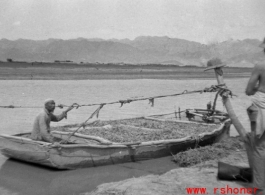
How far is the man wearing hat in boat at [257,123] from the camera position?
4.22 metres

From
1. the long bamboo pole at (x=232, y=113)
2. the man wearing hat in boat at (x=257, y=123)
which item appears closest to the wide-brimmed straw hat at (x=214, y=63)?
the long bamboo pole at (x=232, y=113)

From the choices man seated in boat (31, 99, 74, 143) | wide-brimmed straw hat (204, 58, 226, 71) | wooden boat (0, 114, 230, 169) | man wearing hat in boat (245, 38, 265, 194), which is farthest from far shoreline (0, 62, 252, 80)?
man wearing hat in boat (245, 38, 265, 194)

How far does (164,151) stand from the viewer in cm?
823

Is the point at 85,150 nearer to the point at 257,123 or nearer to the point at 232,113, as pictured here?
the point at 232,113

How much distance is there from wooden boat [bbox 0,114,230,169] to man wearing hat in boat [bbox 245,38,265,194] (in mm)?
3552

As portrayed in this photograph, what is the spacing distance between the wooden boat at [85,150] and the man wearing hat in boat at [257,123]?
3.55 m

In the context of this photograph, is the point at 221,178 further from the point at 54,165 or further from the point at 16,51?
the point at 16,51

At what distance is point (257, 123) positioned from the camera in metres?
4.24

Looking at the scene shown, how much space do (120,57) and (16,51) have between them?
5552cm

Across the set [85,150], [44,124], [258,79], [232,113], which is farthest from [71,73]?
[258,79]

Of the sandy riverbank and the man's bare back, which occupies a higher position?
the man's bare back

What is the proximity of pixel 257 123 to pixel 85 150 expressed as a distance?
4011 millimetres

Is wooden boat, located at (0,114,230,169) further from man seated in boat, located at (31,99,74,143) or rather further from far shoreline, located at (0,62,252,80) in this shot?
far shoreline, located at (0,62,252,80)

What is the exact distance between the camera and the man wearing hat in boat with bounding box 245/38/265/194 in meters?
4.22
